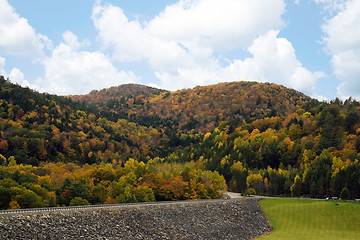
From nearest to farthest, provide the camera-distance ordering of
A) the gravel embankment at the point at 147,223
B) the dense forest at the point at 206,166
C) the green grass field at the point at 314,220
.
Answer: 1. the gravel embankment at the point at 147,223
2. the green grass field at the point at 314,220
3. the dense forest at the point at 206,166

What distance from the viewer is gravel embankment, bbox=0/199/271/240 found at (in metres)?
43.8

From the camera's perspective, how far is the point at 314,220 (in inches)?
3073

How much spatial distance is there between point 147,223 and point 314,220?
41.1 metres

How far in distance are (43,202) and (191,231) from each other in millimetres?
27519

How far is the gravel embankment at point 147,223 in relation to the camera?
43.8m

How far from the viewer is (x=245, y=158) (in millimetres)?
157750

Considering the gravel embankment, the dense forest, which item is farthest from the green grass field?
the dense forest

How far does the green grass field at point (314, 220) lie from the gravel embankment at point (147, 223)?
431cm

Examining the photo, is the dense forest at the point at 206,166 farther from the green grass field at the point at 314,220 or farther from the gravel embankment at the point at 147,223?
the green grass field at the point at 314,220

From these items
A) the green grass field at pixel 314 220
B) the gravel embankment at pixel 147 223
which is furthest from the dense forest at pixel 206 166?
the green grass field at pixel 314 220

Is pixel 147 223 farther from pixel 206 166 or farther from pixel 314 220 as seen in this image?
pixel 206 166

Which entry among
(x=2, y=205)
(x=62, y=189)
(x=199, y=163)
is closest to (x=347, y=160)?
(x=199, y=163)

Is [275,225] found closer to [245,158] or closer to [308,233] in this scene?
[308,233]

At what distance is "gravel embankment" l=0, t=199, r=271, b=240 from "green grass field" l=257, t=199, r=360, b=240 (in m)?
4.31
